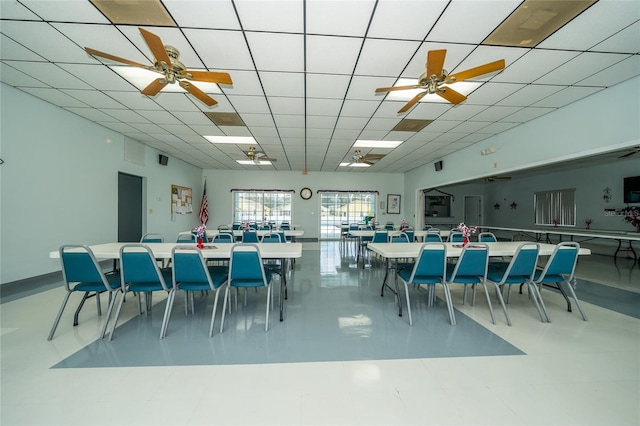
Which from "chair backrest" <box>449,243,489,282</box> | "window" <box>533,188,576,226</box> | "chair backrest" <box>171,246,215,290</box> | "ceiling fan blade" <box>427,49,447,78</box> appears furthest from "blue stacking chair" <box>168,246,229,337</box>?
"window" <box>533,188,576,226</box>

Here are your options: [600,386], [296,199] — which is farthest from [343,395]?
[296,199]

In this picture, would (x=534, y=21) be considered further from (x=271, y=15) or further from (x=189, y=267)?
(x=189, y=267)

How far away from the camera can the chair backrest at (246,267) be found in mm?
2504

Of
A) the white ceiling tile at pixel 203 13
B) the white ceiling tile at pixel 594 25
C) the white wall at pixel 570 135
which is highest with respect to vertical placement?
the white ceiling tile at pixel 203 13

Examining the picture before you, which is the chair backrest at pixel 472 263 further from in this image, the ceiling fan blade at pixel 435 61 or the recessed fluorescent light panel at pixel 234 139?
the recessed fluorescent light panel at pixel 234 139

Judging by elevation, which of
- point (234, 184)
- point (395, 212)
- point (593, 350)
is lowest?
point (593, 350)

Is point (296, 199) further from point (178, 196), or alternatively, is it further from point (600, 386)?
point (600, 386)

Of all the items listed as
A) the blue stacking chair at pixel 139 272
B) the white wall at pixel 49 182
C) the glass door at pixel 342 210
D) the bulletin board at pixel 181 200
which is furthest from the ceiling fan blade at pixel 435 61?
the glass door at pixel 342 210

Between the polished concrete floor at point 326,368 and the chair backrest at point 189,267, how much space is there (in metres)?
0.55

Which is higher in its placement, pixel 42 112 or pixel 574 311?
pixel 42 112

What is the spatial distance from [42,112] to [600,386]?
7.49 metres

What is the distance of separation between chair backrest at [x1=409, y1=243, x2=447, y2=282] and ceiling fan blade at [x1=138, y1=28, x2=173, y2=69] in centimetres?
315

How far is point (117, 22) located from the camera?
93.4 inches

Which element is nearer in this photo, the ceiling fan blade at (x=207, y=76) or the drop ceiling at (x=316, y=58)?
the drop ceiling at (x=316, y=58)
